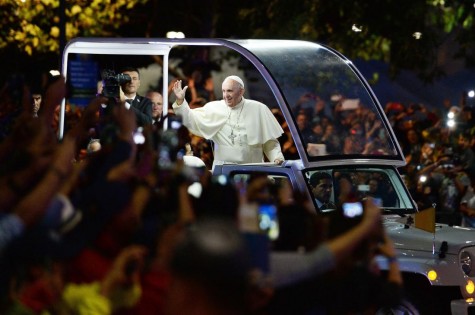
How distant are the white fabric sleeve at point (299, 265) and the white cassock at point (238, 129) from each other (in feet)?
23.2

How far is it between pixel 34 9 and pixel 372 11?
660 cm

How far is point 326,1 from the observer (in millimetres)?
24625

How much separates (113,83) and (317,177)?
2.20m

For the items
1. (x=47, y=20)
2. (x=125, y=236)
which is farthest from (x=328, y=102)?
(x=47, y=20)

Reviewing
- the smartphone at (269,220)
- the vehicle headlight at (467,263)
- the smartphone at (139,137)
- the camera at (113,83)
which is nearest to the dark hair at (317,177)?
the vehicle headlight at (467,263)

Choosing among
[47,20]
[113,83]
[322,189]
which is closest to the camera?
[322,189]

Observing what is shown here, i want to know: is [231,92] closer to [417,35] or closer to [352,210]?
[352,210]

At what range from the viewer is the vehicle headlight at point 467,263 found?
34.0 feet

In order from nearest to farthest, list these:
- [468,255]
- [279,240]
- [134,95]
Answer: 1. [279,240]
2. [468,255]
3. [134,95]

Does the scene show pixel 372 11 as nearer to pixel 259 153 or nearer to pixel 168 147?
pixel 259 153

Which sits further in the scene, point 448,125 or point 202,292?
point 448,125

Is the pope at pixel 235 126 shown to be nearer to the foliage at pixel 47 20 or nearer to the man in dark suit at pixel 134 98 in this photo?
the man in dark suit at pixel 134 98

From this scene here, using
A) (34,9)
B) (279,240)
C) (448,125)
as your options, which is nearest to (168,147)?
(279,240)

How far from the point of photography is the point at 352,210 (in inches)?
239
